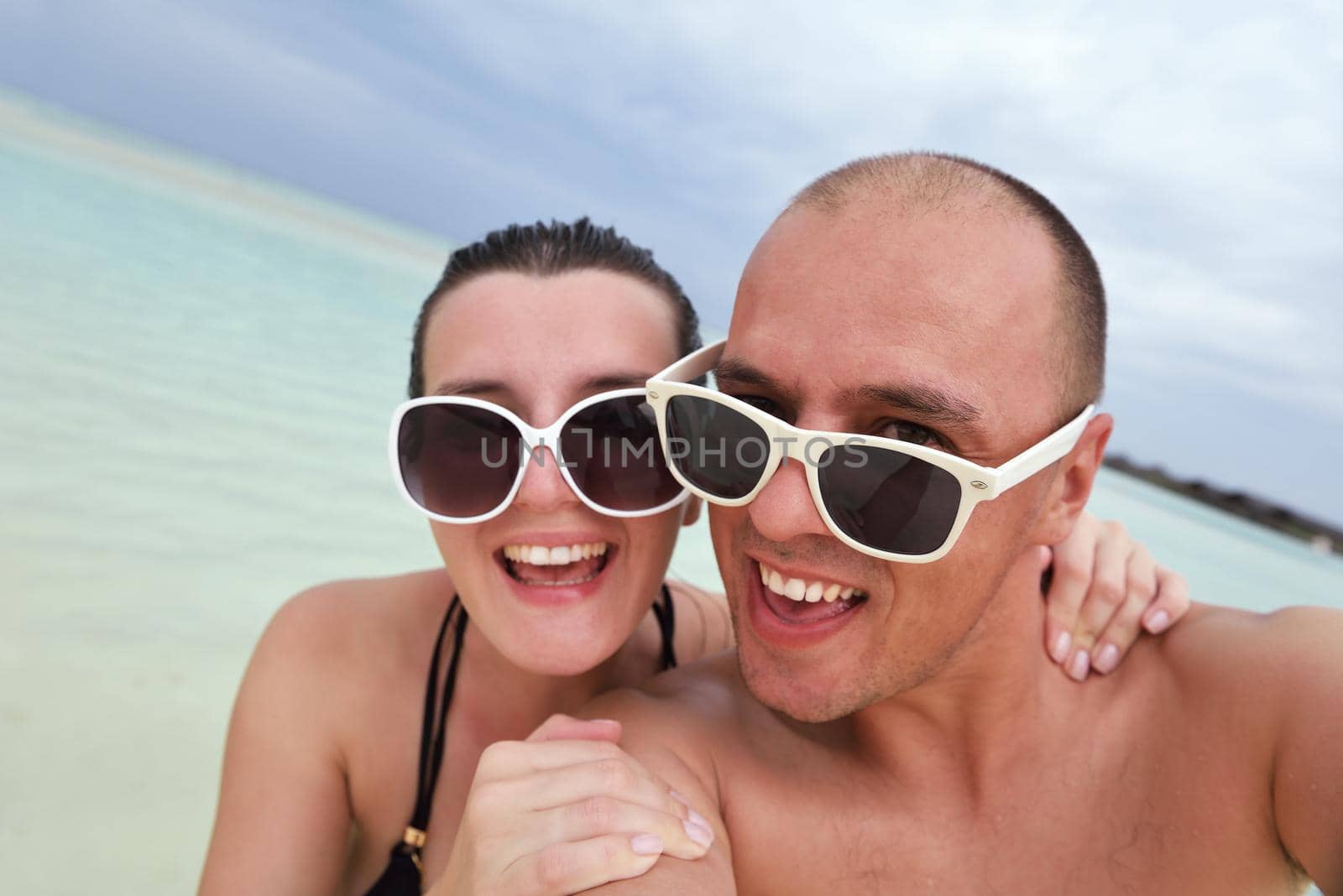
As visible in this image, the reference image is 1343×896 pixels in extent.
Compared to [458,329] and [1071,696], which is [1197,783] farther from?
[458,329]

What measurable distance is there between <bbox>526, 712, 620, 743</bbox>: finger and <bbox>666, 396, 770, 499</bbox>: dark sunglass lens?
520 mm

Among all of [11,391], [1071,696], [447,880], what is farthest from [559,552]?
[11,391]

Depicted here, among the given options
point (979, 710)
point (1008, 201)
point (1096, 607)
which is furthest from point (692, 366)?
point (1096, 607)

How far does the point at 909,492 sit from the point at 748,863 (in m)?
0.88

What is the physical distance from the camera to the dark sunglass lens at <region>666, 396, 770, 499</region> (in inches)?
64.9

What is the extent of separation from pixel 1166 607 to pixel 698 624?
135cm

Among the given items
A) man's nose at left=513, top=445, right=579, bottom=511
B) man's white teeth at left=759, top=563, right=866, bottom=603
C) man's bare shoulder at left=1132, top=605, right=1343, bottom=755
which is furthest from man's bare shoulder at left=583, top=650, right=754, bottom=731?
man's bare shoulder at left=1132, top=605, right=1343, bottom=755

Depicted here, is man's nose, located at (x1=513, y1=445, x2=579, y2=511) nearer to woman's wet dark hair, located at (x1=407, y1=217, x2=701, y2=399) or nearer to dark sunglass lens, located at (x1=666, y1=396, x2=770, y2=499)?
dark sunglass lens, located at (x1=666, y1=396, x2=770, y2=499)

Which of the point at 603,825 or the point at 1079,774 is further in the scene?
the point at 1079,774

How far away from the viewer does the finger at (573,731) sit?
1.49m

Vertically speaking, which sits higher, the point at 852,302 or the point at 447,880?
the point at 852,302

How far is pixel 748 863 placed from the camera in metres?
1.77

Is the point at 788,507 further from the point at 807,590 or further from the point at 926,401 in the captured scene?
the point at 926,401

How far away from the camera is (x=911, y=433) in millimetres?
1632
